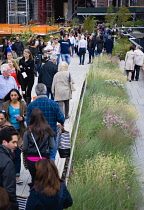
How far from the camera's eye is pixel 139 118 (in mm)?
13359

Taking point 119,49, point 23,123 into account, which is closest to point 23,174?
point 23,123

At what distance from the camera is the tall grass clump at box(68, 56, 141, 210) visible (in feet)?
22.1

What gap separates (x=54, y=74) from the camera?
12.3m

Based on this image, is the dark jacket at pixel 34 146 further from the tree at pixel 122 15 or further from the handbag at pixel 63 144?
the tree at pixel 122 15

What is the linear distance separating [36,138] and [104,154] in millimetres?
2667

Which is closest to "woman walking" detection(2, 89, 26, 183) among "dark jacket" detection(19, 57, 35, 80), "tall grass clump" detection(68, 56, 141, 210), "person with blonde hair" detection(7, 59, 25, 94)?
"tall grass clump" detection(68, 56, 141, 210)

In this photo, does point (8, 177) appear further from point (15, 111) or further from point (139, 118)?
point (139, 118)

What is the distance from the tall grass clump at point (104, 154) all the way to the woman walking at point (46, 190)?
5.75 ft

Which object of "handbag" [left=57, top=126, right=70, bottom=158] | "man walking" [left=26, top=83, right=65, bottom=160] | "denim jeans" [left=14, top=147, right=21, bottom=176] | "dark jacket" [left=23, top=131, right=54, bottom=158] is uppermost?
"man walking" [left=26, top=83, right=65, bottom=160]

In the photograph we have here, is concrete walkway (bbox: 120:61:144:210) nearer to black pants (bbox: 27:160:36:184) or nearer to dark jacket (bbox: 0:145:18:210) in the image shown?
black pants (bbox: 27:160:36:184)

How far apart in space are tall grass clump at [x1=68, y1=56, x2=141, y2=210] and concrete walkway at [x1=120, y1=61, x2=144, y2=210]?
8.1 inches

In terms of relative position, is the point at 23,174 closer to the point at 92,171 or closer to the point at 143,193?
the point at 92,171

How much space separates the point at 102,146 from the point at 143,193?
7.17ft

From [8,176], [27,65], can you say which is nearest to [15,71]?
[27,65]
